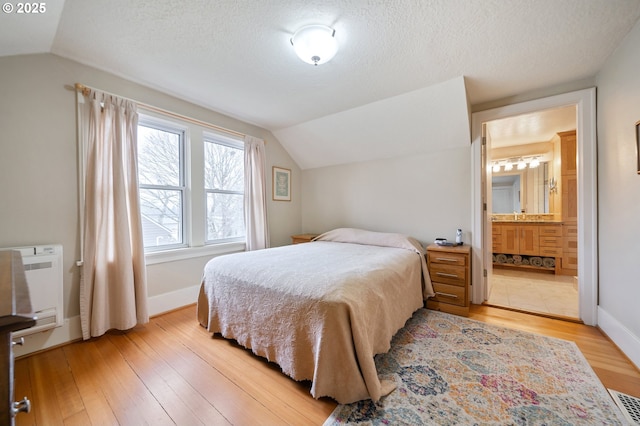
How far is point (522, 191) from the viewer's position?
16.4 ft

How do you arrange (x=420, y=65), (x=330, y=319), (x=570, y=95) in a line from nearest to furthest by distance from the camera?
1. (x=330, y=319)
2. (x=420, y=65)
3. (x=570, y=95)

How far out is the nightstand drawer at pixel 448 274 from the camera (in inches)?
99.5

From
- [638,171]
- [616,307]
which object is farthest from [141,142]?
[616,307]

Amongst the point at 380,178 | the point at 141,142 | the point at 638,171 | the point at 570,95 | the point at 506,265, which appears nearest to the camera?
the point at 638,171

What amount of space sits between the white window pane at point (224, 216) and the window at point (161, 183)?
1.21 ft

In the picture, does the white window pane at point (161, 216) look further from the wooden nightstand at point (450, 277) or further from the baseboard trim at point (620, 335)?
the baseboard trim at point (620, 335)

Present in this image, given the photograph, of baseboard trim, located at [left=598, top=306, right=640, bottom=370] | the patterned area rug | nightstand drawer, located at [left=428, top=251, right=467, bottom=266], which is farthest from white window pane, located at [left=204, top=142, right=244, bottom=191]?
baseboard trim, located at [left=598, top=306, right=640, bottom=370]

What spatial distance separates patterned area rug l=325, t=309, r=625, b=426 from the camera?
4.29ft

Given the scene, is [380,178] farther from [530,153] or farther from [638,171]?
[530,153]

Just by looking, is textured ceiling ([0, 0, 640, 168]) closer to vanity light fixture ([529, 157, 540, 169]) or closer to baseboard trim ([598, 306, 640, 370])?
baseboard trim ([598, 306, 640, 370])

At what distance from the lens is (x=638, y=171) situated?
1.69 metres

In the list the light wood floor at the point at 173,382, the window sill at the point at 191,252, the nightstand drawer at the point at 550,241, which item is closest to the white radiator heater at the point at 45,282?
the light wood floor at the point at 173,382

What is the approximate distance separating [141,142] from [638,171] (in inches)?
170

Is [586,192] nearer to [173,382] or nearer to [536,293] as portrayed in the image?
[536,293]
